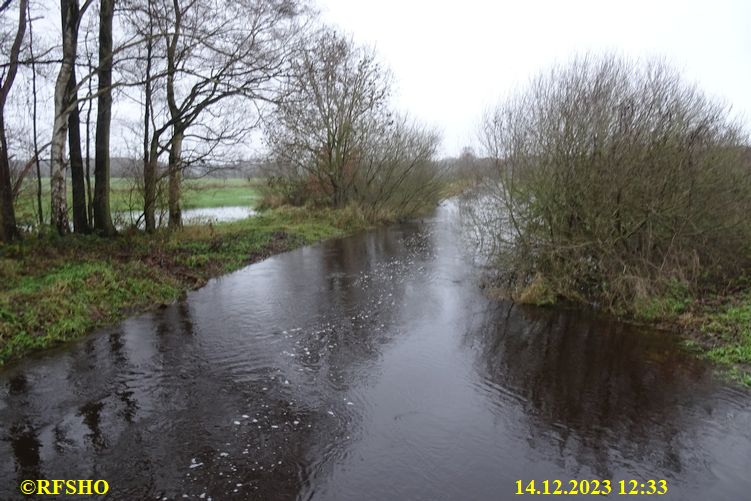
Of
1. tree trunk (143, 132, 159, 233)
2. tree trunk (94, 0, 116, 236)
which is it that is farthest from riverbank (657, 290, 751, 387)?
tree trunk (94, 0, 116, 236)

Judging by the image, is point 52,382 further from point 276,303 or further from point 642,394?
point 642,394

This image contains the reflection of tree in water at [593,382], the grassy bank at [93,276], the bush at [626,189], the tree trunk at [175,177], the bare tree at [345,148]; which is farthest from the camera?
the bare tree at [345,148]

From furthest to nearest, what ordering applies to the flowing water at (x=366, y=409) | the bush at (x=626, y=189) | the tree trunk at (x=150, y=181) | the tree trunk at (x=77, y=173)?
Result: 1. the tree trunk at (x=150, y=181)
2. the tree trunk at (x=77, y=173)
3. the bush at (x=626, y=189)
4. the flowing water at (x=366, y=409)

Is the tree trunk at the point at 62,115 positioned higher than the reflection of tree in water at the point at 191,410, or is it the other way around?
the tree trunk at the point at 62,115

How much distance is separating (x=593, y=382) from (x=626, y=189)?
5309 mm

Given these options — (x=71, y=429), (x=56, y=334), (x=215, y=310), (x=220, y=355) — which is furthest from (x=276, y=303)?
(x=71, y=429)

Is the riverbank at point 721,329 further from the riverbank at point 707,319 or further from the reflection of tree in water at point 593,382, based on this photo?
the reflection of tree in water at point 593,382

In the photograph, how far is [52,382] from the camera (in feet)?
22.6

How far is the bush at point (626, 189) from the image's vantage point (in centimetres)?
1062

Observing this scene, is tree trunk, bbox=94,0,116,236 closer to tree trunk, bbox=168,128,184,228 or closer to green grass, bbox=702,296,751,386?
tree trunk, bbox=168,128,184,228

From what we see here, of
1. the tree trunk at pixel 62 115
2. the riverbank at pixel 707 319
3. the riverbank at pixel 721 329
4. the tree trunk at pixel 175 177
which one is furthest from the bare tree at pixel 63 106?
the riverbank at pixel 721 329

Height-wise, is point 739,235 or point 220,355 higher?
point 739,235

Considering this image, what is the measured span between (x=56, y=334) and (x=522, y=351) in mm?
8463
